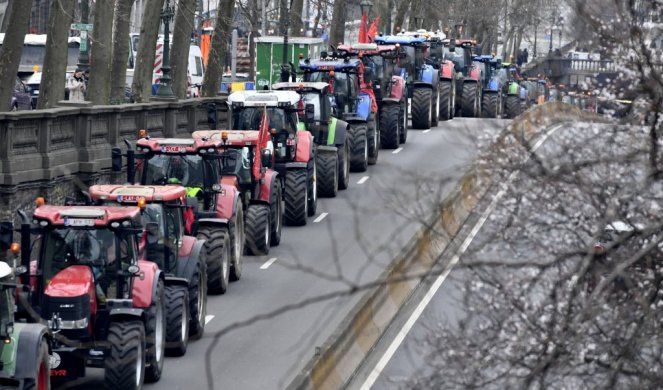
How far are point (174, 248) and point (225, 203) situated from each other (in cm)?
410

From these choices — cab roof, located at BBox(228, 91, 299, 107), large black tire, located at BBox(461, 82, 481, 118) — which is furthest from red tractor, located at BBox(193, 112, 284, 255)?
large black tire, located at BBox(461, 82, 481, 118)

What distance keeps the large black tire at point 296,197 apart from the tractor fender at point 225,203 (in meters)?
5.46

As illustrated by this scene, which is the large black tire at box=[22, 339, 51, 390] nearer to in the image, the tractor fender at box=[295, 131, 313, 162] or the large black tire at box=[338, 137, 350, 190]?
the tractor fender at box=[295, 131, 313, 162]

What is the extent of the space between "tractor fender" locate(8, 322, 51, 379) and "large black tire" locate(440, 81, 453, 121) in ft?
109

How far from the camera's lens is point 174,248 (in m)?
20.5

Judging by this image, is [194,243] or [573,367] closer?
[573,367]

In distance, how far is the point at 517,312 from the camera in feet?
25.1

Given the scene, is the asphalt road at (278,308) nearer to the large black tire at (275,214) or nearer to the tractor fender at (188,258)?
the large black tire at (275,214)

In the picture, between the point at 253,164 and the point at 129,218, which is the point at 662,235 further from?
the point at 253,164

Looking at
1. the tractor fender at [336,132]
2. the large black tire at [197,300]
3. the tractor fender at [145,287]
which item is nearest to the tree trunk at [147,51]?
the tractor fender at [336,132]

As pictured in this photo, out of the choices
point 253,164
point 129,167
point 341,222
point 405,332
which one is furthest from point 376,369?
point 341,222

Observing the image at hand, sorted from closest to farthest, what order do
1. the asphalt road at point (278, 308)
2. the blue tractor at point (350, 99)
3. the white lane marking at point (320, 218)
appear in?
the asphalt road at point (278, 308) → the white lane marking at point (320, 218) → the blue tractor at point (350, 99)

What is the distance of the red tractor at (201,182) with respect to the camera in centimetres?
2359

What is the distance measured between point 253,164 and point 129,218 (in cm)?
974
